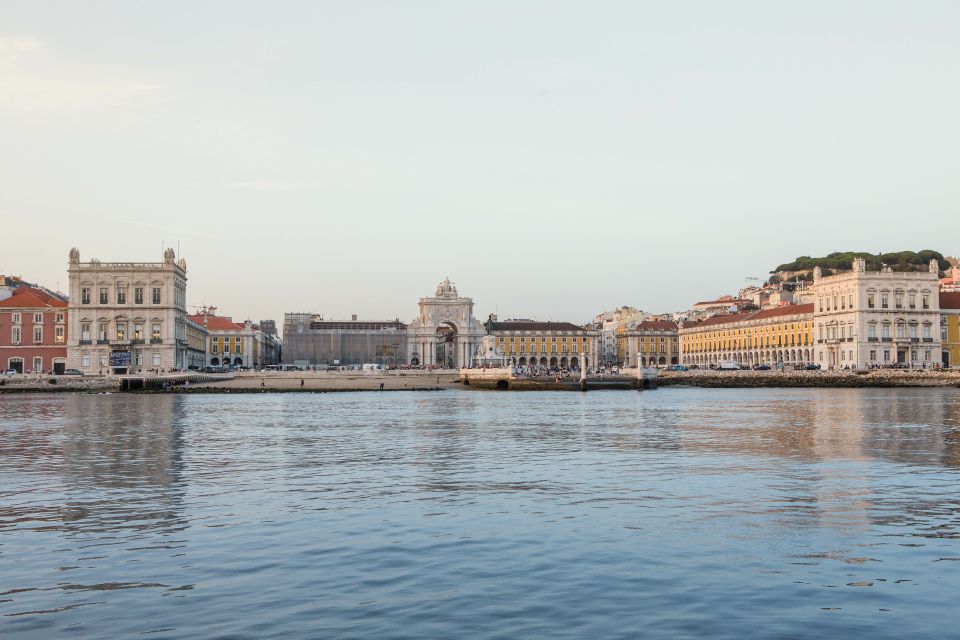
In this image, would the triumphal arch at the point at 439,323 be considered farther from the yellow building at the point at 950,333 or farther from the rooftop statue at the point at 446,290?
the yellow building at the point at 950,333

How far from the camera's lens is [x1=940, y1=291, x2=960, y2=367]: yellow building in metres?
128

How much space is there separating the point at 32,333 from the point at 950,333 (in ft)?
386

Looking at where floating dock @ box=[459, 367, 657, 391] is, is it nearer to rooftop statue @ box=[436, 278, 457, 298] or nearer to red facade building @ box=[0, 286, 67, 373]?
red facade building @ box=[0, 286, 67, 373]

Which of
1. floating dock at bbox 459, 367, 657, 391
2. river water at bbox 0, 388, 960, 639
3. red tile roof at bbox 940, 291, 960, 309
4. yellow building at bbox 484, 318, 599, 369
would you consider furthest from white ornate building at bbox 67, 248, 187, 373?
red tile roof at bbox 940, 291, 960, 309

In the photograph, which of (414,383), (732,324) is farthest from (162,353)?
(732,324)

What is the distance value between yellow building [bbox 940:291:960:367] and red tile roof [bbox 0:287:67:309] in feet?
375

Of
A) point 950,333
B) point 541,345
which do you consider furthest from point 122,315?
point 950,333

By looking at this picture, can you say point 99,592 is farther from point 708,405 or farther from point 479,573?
point 708,405

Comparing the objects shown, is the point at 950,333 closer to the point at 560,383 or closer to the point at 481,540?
the point at 560,383

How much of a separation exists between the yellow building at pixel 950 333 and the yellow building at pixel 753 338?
17494 mm

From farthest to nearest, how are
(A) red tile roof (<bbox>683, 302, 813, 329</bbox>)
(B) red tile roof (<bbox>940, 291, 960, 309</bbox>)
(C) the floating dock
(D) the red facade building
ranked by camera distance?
1. (A) red tile roof (<bbox>683, 302, 813, 329</bbox>)
2. (B) red tile roof (<bbox>940, 291, 960, 309</bbox>)
3. (D) the red facade building
4. (C) the floating dock

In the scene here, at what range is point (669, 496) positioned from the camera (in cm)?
2092

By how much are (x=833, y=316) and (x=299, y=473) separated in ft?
391

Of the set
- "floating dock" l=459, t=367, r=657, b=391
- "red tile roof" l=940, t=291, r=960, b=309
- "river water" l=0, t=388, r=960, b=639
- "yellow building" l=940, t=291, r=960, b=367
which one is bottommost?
"river water" l=0, t=388, r=960, b=639
